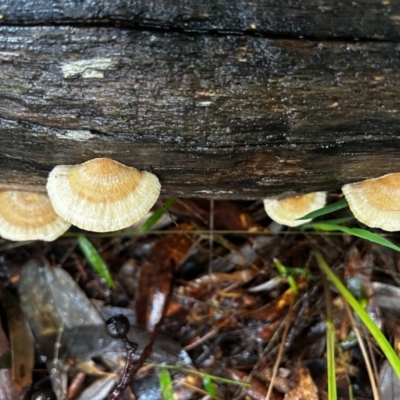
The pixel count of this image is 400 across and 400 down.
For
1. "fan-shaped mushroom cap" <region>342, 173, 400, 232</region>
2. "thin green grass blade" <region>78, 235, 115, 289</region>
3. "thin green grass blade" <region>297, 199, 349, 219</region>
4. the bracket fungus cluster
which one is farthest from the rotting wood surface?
"thin green grass blade" <region>78, 235, 115, 289</region>

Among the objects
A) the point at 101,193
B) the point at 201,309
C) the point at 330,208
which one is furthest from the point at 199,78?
the point at 201,309

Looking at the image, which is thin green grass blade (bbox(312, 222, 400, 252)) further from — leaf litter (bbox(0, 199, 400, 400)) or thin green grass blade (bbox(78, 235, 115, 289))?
thin green grass blade (bbox(78, 235, 115, 289))

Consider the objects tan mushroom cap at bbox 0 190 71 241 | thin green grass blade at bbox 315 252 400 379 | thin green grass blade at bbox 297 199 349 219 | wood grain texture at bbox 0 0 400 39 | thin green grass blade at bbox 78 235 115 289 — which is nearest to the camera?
wood grain texture at bbox 0 0 400 39

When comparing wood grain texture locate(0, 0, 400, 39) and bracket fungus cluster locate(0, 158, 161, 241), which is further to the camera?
bracket fungus cluster locate(0, 158, 161, 241)

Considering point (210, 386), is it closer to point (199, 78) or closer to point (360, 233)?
point (360, 233)

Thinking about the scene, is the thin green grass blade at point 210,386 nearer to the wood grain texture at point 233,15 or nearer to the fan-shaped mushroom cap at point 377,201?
the fan-shaped mushroom cap at point 377,201

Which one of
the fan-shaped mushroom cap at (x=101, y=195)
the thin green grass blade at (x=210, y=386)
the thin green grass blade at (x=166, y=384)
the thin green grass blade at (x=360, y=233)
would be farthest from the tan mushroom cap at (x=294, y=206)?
the thin green grass blade at (x=166, y=384)
